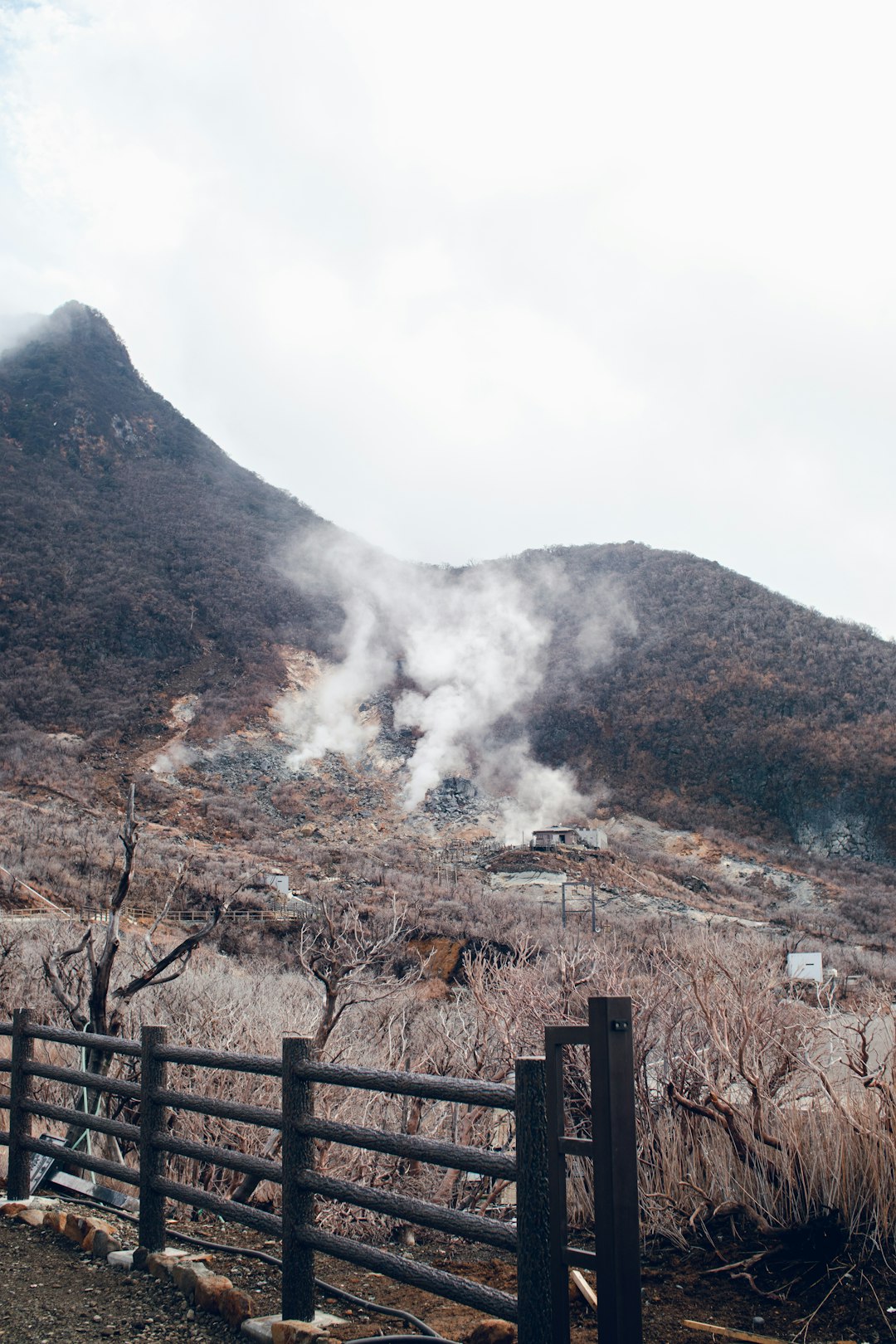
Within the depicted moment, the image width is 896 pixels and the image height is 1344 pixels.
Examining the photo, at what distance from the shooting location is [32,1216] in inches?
200

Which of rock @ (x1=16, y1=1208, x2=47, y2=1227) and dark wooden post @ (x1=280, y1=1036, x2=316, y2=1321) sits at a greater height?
dark wooden post @ (x1=280, y1=1036, x2=316, y2=1321)

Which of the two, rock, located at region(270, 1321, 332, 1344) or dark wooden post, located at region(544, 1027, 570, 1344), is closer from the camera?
dark wooden post, located at region(544, 1027, 570, 1344)

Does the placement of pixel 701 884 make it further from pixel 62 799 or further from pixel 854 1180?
pixel 854 1180

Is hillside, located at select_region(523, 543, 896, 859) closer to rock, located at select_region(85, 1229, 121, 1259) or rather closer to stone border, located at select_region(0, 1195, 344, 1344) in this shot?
stone border, located at select_region(0, 1195, 344, 1344)

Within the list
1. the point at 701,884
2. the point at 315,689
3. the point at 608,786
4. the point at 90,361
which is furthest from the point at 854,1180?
the point at 90,361

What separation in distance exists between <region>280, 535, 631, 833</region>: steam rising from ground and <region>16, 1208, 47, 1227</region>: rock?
140 feet

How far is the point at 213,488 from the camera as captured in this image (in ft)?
277

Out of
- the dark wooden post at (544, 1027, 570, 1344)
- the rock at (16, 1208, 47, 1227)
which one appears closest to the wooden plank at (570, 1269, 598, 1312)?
the dark wooden post at (544, 1027, 570, 1344)

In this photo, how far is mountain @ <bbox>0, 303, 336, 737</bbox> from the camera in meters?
55.3

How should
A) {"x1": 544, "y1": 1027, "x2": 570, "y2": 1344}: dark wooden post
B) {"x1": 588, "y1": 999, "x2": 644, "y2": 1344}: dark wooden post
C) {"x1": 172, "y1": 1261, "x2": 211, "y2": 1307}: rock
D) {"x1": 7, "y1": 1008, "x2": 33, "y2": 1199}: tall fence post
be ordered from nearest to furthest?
1. {"x1": 588, "y1": 999, "x2": 644, "y2": 1344}: dark wooden post
2. {"x1": 544, "y1": 1027, "x2": 570, "y2": 1344}: dark wooden post
3. {"x1": 172, "y1": 1261, "x2": 211, "y2": 1307}: rock
4. {"x1": 7, "y1": 1008, "x2": 33, "y2": 1199}: tall fence post

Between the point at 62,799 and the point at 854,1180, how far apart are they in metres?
37.6

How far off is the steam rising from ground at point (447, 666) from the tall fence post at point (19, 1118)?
42437 millimetres

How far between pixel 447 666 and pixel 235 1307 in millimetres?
64567

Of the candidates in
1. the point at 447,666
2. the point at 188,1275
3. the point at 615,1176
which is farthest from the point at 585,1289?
the point at 447,666
